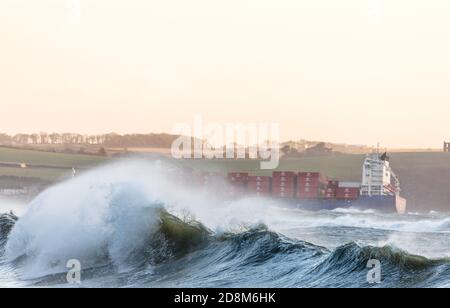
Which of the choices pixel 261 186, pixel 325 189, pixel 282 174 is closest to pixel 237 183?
pixel 282 174

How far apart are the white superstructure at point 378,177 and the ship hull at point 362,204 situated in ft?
0.86

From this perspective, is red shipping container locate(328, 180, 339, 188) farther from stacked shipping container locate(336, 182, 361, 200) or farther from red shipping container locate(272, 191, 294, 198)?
red shipping container locate(272, 191, 294, 198)

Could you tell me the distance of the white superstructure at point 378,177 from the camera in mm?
16503

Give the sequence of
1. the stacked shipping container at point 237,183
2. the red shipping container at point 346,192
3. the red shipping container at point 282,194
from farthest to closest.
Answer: the red shipping container at point 346,192 < the red shipping container at point 282,194 < the stacked shipping container at point 237,183

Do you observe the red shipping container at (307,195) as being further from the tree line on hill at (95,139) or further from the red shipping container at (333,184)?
the tree line on hill at (95,139)

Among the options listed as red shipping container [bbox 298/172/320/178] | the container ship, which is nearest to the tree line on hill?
the container ship

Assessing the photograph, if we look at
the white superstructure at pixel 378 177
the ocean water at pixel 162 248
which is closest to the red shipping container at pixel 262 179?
the white superstructure at pixel 378 177

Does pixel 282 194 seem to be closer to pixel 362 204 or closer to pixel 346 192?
pixel 346 192

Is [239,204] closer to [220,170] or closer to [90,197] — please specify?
[220,170]

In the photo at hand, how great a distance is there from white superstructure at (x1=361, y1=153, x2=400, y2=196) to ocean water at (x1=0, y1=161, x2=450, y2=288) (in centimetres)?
169

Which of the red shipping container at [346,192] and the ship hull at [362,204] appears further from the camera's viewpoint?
the red shipping container at [346,192]

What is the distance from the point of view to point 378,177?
19859 millimetres

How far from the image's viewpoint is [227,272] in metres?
10.3
